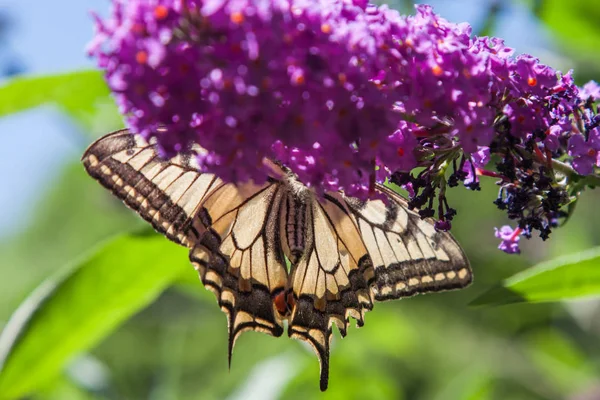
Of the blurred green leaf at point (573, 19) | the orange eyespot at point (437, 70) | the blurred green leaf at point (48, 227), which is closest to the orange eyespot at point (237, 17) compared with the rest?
the orange eyespot at point (437, 70)

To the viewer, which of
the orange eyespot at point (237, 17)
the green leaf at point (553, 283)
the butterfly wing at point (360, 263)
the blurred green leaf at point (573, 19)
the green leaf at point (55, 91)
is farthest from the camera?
the blurred green leaf at point (573, 19)

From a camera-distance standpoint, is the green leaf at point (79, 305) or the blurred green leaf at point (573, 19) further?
the blurred green leaf at point (573, 19)

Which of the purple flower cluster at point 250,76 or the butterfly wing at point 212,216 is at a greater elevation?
the butterfly wing at point 212,216

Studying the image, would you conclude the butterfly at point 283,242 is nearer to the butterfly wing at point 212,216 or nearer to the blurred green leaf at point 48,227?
the butterfly wing at point 212,216

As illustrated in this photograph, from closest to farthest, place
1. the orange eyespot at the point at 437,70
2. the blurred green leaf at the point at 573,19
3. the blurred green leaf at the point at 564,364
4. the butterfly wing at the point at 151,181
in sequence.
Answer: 1. the orange eyespot at the point at 437,70
2. the butterfly wing at the point at 151,181
3. the blurred green leaf at the point at 573,19
4. the blurred green leaf at the point at 564,364

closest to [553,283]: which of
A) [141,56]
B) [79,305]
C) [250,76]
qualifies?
[250,76]

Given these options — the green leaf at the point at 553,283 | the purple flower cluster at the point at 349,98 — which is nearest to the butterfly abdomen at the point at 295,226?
the purple flower cluster at the point at 349,98

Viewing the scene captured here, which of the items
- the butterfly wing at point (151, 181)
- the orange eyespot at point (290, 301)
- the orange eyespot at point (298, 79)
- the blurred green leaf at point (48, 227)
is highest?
the blurred green leaf at point (48, 227)

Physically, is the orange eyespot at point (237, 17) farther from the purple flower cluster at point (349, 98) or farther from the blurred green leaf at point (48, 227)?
the blurred green leaf at point (48, 227)

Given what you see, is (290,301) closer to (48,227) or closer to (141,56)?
(141,56)
